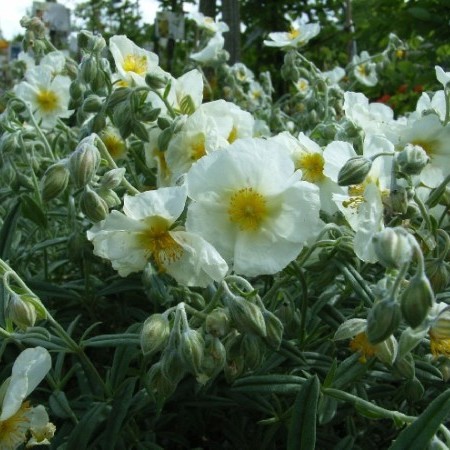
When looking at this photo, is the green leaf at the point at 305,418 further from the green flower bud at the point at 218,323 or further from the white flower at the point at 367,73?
the white flower at the point at 367,73

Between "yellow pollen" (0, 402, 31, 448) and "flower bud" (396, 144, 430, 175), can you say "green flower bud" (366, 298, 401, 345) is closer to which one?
"flower bud" (396, 144, 430, 175)

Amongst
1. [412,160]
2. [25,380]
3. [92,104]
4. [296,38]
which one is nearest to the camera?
[412,160]

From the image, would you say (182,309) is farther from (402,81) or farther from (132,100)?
(402,81)

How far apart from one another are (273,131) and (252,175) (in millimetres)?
2175

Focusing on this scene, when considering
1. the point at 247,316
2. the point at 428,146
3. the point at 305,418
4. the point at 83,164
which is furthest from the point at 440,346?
the point at 83,164

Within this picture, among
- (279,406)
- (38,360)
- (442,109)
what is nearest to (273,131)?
(442,109)

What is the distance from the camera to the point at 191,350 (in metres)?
1.33

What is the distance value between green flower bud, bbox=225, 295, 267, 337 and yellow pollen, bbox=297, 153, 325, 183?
54cm

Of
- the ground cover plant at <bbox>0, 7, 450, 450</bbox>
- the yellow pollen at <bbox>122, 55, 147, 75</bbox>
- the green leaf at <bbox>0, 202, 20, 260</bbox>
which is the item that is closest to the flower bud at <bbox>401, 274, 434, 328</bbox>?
the ground cover plant at <bbox>0, 7, 450, 450</bbox>

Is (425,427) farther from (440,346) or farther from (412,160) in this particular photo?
(412,160)

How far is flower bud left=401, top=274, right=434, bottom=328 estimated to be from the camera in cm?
114

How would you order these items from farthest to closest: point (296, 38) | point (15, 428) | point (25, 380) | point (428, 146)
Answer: point (296, 38) < point (428, 146) < point (15, 428) < point (25, 380)

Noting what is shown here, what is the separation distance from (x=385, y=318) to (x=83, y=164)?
2.41ft

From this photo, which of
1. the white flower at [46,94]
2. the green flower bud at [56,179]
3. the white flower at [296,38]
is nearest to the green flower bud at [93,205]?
the green flower bud at [56,179]
